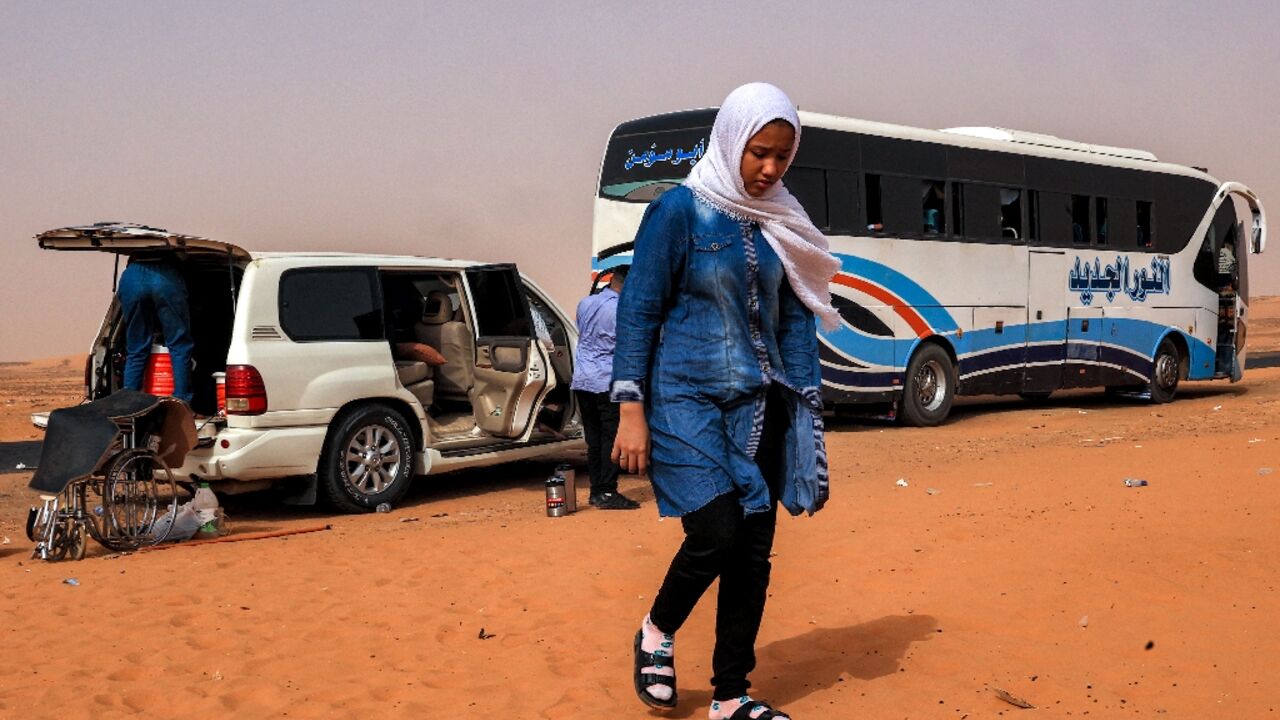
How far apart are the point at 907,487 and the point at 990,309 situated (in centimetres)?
793

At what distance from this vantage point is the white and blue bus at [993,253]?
14750 mm

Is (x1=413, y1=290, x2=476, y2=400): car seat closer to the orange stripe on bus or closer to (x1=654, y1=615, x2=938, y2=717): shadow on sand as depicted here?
the orange stripe on bus

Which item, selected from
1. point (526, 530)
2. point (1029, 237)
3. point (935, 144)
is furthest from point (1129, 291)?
point (526, 530)

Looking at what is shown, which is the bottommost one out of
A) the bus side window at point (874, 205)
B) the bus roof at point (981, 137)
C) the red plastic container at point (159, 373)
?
the red plastic container at point (159, 373)

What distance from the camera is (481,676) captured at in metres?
5.10

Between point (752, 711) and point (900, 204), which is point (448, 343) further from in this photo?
point (752, 711)

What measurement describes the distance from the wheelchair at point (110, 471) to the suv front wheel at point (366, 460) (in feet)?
4.16

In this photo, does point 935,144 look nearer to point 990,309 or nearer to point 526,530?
point 990,309

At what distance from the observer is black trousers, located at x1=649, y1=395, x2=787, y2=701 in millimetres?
4156

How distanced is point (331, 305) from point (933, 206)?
9.17 metres

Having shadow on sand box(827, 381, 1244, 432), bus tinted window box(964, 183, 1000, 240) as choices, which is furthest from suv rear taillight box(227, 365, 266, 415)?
bus tinted window box(964, 183, 1000, 240)

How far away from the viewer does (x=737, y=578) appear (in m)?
4.23

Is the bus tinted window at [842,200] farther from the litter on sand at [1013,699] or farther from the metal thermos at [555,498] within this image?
the litter on sand at [1013,699]

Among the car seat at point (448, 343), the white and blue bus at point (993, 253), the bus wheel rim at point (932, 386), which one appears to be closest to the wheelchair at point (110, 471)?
the car seat at point (448, 343)
